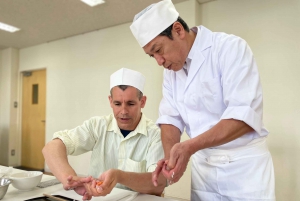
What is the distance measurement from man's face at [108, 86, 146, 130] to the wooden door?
432 centimetres

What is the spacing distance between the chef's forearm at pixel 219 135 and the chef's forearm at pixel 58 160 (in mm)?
690

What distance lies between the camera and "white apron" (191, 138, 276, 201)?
3.38 feet

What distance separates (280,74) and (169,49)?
87.5 inches

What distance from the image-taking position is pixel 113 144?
1.52m

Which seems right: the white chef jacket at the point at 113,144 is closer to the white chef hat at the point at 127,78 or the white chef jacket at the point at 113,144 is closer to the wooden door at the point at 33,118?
the white chef hat at the point at 127,78

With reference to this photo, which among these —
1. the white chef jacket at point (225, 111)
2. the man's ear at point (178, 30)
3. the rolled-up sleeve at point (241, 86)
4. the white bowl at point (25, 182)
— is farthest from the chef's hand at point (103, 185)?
the man's ear at point (178, 30)

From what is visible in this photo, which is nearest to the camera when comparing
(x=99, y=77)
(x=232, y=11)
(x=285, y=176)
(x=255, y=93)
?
(x=255, y=93)

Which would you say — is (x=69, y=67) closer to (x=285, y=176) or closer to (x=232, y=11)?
(x=232, y=11)

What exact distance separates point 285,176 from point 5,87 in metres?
5.94

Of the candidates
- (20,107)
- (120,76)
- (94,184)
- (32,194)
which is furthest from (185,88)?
(20,107)

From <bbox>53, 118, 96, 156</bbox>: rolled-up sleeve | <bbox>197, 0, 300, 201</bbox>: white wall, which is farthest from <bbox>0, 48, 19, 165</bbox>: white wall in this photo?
<bbox>197, 0, 300, 201</bbox>: white wall

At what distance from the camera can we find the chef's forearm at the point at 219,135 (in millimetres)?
855

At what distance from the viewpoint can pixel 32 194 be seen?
113 cm

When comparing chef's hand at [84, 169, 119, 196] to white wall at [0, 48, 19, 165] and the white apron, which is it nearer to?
the white apron
